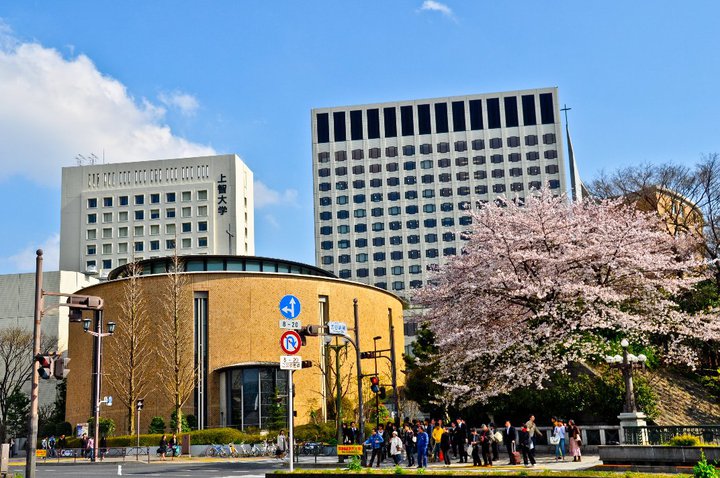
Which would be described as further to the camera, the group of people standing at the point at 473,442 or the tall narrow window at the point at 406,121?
the tall narrow window at the point at 406,121

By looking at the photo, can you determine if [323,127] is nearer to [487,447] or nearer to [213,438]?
[213,438]

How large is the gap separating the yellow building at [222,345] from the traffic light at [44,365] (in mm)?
33354

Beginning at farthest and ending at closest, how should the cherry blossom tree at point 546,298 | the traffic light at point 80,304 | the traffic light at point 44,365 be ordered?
the cherry blossom tree at point 546,298 < the traffic light at point 80,304 < the traffic light at point 44,365

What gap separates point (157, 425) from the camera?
53.6m

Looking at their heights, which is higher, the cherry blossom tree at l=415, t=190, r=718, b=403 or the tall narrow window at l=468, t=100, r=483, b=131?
the tall narrow window at l=468, t=100, r=483, b=131

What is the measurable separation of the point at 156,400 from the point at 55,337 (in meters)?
29.2

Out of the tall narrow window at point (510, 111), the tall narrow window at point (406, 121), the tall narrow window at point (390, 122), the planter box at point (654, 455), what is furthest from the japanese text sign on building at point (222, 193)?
the planter box at point (654, 455)

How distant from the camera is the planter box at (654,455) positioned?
22422 millimetres

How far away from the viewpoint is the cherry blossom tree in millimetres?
33844

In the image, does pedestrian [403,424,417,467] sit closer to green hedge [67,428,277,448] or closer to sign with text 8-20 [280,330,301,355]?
sign with text 8-20 [280,330,301,355]

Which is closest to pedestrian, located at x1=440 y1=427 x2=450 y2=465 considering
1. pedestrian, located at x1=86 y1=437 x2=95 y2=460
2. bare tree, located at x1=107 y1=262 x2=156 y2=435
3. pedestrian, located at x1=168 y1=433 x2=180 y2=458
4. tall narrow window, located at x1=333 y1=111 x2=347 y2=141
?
pedestrian, located at x1=168 y1=433 x2=180 y2=458

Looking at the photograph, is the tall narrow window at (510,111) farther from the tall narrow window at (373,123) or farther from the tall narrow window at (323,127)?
the tall narrow window at (323,127)

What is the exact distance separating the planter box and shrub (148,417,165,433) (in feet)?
119

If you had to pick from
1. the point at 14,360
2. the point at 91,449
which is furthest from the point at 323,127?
the point at 91,449
